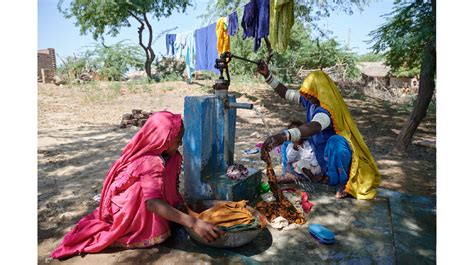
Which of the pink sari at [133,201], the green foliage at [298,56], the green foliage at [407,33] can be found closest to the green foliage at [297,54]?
the green foliage at [298,56]

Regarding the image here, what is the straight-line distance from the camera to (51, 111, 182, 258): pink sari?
6.25 ft

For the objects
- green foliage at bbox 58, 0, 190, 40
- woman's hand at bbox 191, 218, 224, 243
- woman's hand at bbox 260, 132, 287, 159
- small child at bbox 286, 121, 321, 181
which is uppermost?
green foliage at bbox 58, 0, 190, 40

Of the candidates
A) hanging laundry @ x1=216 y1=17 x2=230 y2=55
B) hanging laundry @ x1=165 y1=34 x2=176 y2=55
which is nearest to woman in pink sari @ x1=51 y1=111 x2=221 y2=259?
hanging laundry @ x1=216 y1=17 x2=230 y2=55

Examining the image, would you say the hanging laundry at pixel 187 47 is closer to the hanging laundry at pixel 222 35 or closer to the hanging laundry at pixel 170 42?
the hanging laundry at pixel 170 42

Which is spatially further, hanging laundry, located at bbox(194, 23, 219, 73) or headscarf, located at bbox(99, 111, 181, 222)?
hanging laundry, located at bbox(194, 23, 219, 73)

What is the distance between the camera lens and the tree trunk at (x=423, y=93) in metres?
4.28

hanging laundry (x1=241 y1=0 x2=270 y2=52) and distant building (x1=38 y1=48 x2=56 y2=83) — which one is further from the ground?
distant building (x1=38 y1=48 x2=56 y2=83)

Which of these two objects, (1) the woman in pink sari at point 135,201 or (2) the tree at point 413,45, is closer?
(1) the woman in pink sari at point 135,201

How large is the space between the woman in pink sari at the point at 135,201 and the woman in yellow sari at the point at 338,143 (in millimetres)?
1337

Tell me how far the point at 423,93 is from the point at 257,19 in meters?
2.66

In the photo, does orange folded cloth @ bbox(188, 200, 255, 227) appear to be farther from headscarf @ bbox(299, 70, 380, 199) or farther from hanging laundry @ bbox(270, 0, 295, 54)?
hanging laundry @ bbox(270, 0, 295, 54)

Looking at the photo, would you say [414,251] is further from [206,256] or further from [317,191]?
[206,256]

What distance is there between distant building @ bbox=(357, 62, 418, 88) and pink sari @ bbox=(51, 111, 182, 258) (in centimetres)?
1255

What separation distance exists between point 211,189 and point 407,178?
2.51 metres
